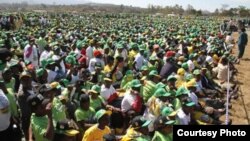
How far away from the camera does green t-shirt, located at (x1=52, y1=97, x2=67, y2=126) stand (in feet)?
20.2

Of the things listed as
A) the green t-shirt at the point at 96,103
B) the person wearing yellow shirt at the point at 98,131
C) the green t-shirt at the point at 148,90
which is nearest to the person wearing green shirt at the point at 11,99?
the person wearing yellow shirt at the point at 98,131

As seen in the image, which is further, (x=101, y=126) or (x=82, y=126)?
(x=82, y=126)

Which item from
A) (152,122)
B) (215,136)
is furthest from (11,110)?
(215,136)

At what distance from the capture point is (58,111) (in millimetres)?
6230

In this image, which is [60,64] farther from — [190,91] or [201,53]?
[201,53]

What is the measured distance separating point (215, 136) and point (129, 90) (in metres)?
2.99

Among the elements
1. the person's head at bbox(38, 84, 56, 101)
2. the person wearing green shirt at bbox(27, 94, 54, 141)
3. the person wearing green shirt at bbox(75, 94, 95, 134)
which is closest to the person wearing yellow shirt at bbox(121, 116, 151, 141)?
the person wearing green shirt at bbox(27, 94, 54, 141)

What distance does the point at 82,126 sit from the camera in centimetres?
650

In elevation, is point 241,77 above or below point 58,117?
below

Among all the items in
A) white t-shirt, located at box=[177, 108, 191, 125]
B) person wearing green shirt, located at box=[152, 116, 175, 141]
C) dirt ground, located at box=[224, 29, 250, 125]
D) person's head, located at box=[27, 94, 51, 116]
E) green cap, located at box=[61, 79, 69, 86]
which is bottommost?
dirt ground, located at box=[224, 29, 250, 125]

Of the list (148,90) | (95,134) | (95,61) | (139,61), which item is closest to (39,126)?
(95,134)

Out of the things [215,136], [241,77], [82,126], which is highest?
[215,136]

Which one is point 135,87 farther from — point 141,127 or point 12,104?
point 12,104

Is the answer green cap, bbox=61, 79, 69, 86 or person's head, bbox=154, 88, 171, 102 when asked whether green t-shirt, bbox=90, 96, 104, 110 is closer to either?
green cap, bbox=61, 79, 69, 86
